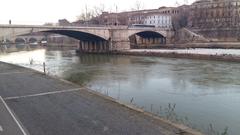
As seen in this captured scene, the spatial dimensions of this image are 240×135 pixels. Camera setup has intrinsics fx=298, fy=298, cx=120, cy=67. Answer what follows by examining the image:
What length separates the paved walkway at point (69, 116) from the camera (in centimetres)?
900

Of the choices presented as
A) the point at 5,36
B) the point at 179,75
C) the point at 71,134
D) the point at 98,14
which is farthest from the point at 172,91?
the point at 98,14

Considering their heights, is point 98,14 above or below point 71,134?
above

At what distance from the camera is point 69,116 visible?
10.6 metres

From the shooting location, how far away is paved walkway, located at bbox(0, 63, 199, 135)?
9000mm

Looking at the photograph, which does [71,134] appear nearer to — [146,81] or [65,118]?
Answer: [65,118]

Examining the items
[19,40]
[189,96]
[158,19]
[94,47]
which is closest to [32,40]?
[19,40]

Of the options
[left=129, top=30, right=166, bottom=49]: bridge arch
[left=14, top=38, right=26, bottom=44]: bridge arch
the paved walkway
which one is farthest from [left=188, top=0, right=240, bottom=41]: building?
[left=14, top=38, right=26, bottom=44]: bridge arch

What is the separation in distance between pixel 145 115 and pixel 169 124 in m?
1.26

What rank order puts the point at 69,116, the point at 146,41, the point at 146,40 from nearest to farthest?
1. the point at 69,116
2. the point at 146,41
3. the point at 146,40

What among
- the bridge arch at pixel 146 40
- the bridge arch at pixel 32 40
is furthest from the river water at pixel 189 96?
the bridge arch at pixel 32 40

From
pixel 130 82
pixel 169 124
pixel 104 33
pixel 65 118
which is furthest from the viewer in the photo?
pixel 104 33

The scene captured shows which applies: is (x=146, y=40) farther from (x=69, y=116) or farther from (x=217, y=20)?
(x=69, y=116)

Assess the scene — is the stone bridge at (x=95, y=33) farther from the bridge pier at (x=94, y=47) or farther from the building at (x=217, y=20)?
the building at (x=217, y=20)

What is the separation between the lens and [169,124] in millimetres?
9500
